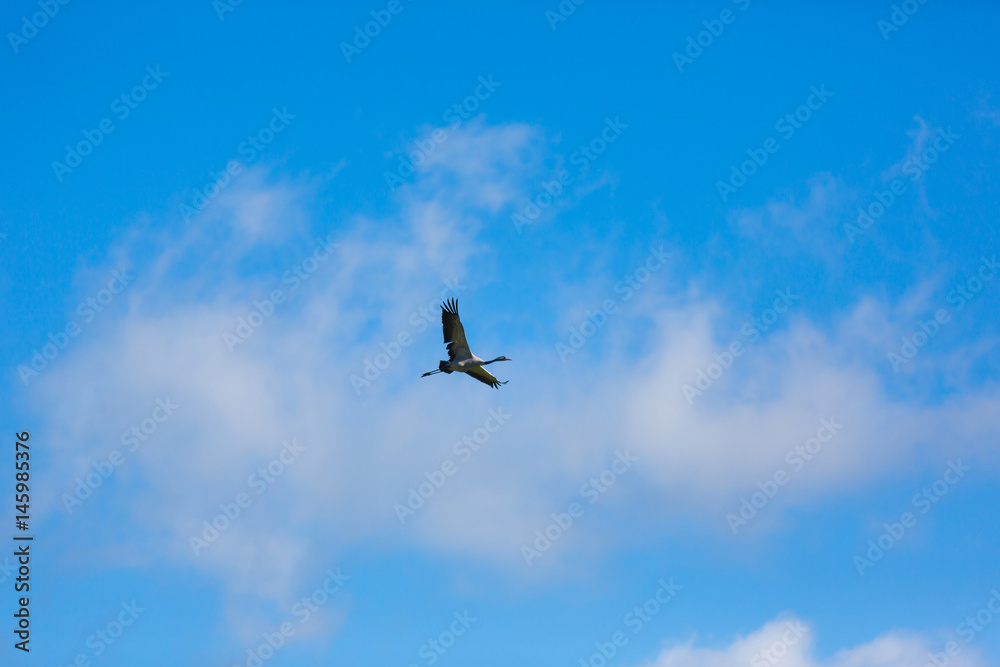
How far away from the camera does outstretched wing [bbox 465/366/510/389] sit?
6081 centimetres

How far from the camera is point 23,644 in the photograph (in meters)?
51.7

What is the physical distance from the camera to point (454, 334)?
57656 mm

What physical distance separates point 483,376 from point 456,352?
3959mm

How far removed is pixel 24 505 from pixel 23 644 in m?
7.88

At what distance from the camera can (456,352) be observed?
193 ft

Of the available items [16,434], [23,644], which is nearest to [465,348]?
[16,434]

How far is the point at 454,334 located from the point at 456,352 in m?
1.58

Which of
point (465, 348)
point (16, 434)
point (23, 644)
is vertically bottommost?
point (23, 644)

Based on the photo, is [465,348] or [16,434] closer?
[16,434]

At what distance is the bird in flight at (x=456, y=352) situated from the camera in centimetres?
5697

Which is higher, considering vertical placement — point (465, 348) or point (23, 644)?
point (465, 348)

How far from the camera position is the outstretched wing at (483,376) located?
60812mm

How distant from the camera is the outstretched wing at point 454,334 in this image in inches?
2239

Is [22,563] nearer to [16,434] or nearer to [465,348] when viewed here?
[16,434]
